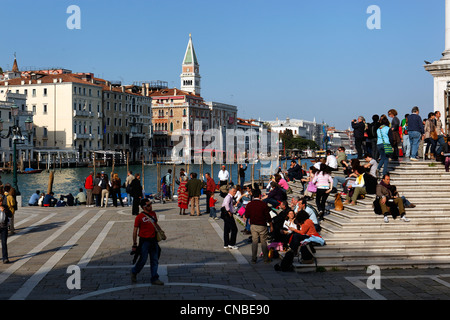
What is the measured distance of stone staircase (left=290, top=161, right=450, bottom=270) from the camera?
10.8m

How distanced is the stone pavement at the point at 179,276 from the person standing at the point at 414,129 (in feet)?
15.8

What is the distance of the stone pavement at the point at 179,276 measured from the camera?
28.9ft

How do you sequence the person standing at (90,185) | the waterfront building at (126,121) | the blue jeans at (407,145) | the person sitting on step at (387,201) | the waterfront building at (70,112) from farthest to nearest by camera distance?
the waterfront building at (126,121)
the waterfront building at (70,112)
the person standing at (90,185)
the blue jeans at (407,145)
the person sitting on step at (387,201)

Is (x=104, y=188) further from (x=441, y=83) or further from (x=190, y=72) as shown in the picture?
(x=190, y=72)

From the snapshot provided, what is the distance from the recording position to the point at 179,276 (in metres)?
10.2

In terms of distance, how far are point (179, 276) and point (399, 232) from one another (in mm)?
4679

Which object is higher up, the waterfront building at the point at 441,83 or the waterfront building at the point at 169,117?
the waterfront building at the point at 169,117

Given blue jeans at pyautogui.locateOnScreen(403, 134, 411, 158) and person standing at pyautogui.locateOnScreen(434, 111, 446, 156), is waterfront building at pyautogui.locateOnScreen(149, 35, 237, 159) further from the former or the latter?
person standing at pyautogui.locateOnScreen(434, 111, 446, 156)

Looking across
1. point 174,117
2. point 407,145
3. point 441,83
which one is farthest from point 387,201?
point 174,117

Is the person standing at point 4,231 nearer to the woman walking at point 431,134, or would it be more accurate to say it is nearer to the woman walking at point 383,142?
the woman walking at point 383,142

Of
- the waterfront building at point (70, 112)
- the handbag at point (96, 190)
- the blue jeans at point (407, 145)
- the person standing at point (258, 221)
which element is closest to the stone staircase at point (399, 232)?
the person standing at point (258, 221)
